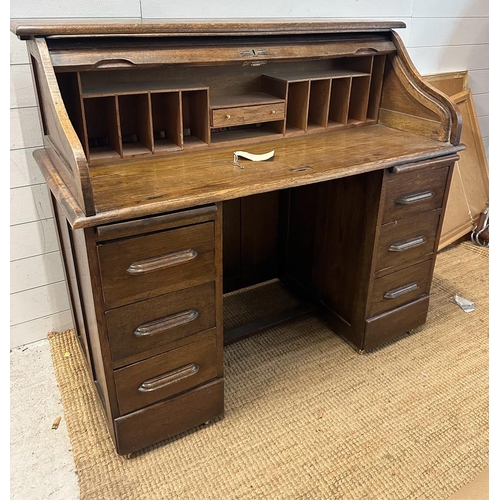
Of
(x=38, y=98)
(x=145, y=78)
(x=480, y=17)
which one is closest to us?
(x=38, y=98)

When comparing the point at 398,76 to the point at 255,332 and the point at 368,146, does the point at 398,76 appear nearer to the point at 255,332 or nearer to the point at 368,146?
the point at 368,146

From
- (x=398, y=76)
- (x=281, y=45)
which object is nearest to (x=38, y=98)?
(x=281, y=45)

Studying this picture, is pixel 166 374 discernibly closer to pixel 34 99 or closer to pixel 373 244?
pixel 373 244

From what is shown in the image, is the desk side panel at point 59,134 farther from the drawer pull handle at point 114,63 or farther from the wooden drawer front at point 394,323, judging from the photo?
the wooden drawer front at point 394,323

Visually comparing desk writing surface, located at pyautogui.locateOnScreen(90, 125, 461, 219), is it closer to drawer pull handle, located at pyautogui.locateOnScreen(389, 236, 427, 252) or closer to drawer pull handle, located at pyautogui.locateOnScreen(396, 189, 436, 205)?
drawer pull handle, located at pyautogui.locateOnScreen(396, 189, 436, 205)

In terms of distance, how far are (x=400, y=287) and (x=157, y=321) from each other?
104 centimetres

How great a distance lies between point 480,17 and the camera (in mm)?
2672

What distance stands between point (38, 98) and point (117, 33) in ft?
1.20

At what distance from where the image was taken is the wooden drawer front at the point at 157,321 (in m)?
1.31

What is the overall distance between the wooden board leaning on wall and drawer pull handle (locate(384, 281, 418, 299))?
881mm

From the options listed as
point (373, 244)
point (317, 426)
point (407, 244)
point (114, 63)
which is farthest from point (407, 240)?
point (114, 63)

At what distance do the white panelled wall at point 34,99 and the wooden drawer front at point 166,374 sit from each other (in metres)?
0.71

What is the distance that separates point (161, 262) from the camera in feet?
4.22

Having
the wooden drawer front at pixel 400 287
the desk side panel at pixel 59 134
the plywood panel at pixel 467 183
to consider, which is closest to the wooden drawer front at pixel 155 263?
the desk side panel at pixel 59 134
